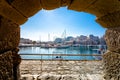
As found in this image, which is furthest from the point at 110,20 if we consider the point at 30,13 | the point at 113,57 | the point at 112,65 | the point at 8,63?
the point at 8,63

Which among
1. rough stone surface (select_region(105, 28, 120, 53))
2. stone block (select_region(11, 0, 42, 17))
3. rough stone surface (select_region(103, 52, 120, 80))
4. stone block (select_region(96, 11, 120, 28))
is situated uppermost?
stone block (select_region(11, 0, 42, 17))

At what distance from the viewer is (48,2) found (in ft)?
5.08

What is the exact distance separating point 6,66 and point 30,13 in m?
0.67

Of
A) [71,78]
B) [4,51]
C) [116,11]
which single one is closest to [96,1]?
[116,11]

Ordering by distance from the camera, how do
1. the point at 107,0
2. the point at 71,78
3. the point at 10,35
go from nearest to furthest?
the point at 107,0, the point at 10,35, the point at 71,78

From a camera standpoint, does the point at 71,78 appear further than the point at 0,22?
Yes

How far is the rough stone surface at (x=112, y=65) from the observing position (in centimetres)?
176

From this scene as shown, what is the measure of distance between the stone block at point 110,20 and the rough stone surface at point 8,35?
1106mm

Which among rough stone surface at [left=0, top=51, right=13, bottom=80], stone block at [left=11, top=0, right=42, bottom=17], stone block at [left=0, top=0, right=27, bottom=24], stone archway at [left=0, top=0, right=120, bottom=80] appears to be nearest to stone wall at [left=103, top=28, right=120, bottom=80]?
stone archway at [left=0, top=0, right=120, bottom=80]

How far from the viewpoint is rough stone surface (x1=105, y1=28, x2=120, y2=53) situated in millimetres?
1682

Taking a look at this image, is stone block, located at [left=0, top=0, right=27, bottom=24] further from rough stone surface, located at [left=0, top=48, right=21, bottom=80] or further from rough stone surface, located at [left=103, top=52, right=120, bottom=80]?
rough stone surface, located at [left=103, top=52, right=120, bottom=80]

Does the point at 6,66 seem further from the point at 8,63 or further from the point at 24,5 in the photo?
the point at 24,5

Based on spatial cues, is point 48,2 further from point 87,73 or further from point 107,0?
point 87,73

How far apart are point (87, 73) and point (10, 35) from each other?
3.03m
